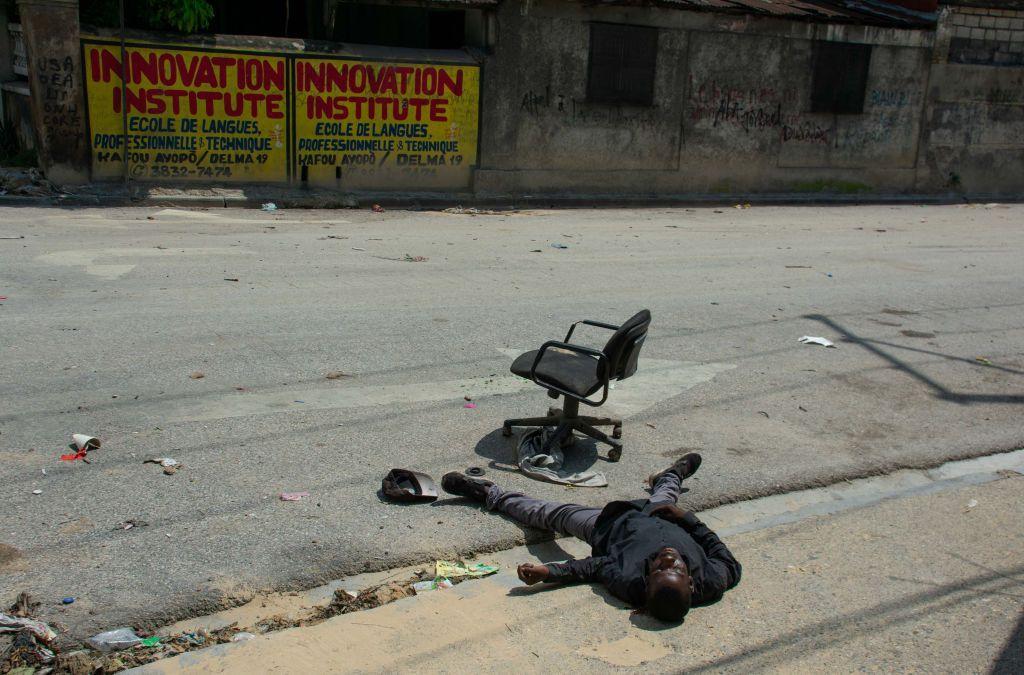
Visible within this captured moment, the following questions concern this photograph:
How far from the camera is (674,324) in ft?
28.0

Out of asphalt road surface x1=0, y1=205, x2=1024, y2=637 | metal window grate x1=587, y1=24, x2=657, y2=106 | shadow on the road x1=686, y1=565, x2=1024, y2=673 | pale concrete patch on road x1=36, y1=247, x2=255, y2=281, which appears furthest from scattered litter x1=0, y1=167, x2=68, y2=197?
shadow on the road x1=686, y1=565, x2=1024, y2=673

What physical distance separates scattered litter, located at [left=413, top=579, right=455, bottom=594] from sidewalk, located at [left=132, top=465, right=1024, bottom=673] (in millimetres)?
61

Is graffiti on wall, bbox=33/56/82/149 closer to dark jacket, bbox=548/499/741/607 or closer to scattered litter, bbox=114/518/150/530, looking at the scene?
scattered litter, bbox=114/518/150/530

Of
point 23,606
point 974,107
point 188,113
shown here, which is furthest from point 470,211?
point 974,107

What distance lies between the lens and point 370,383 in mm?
6453

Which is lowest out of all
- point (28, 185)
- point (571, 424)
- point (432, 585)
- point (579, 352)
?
point (432, 585)

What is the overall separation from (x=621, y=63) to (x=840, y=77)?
5.62m

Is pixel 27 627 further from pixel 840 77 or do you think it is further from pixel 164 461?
pixel 840 77

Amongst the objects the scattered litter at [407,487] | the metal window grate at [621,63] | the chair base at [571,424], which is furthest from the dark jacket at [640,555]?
the metal window grate at [621,63]

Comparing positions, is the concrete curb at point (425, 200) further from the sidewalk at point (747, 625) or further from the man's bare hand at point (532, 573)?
the man's bare hand at point (532, 573)

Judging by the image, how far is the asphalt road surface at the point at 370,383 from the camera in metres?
4.32

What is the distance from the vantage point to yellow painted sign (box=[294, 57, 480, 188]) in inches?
627

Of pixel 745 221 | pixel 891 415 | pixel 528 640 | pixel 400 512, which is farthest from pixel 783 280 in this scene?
pixel 528 640

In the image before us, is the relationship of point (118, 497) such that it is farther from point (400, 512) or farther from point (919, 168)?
point (919, 168)
